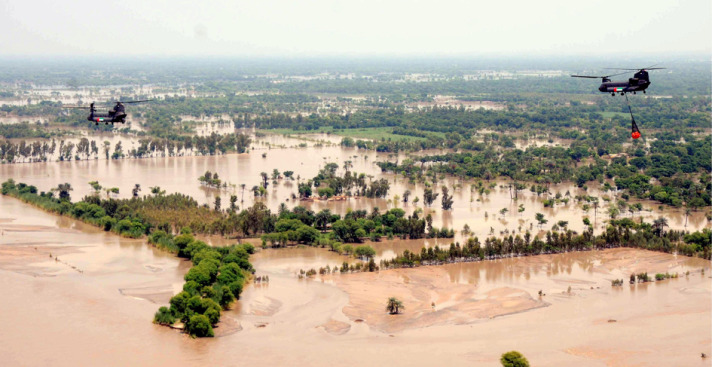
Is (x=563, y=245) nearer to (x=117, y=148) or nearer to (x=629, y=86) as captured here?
(x=629, y=86)

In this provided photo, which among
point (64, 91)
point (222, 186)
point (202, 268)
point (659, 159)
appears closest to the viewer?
point (202, 268)

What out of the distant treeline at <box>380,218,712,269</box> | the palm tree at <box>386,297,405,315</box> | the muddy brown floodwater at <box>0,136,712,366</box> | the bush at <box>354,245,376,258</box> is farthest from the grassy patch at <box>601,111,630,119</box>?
the palm tree at <box>386,297,405,315</box>

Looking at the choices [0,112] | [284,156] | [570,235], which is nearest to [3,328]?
[570,235]

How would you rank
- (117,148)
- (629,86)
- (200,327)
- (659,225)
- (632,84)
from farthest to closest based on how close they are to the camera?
(117,148) < (659,225) < (200,327) < (629,86) < (632,84)

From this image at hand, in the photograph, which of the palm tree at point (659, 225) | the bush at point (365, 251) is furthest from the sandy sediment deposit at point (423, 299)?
the palm tree at point (659, 225)

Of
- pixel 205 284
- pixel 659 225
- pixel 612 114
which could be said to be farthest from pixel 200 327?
pixel 612 114

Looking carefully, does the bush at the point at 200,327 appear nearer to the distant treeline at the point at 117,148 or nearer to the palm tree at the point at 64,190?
the palm tree at the point at 64,190

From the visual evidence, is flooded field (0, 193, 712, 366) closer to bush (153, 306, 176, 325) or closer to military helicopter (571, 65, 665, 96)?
bush (153, 306, 176, 325)

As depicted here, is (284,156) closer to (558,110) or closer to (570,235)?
(570,235)

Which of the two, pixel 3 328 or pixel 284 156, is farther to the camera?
pixel 284 156
